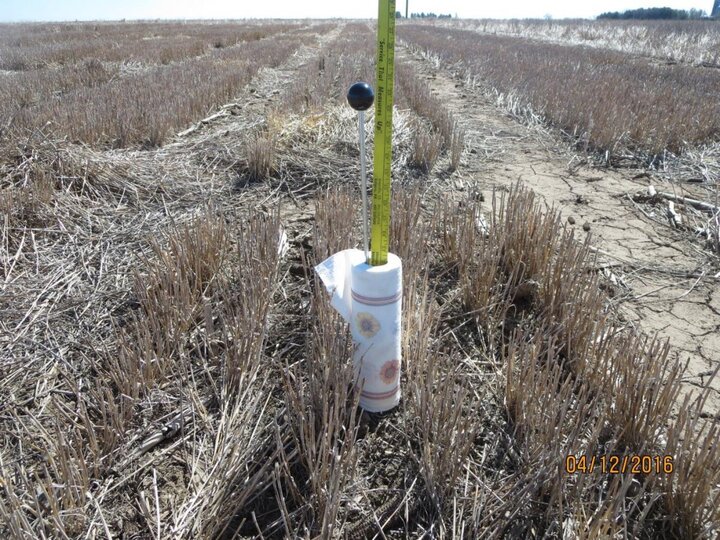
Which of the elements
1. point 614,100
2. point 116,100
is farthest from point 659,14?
point 116,100

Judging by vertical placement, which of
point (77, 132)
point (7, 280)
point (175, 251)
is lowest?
point (7, 280)

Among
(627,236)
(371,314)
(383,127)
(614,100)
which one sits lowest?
(627,236)

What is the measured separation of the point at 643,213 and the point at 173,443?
3566 mm

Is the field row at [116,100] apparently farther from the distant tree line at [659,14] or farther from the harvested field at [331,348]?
the distant tree line at [659,14]

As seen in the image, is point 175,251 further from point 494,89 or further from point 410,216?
point 494,89

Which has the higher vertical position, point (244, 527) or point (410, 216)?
point (410, 216)

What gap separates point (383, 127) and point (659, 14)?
54.6 metres

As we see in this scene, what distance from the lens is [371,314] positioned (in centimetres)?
138

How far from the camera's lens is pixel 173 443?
1.52m

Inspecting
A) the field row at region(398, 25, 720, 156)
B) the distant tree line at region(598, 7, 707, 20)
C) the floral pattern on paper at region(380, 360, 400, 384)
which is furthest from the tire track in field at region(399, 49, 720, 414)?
the distant tree line at region(598, 7, 707, 20)

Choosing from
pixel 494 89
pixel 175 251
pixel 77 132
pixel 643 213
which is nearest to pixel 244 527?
pixel 175 251
